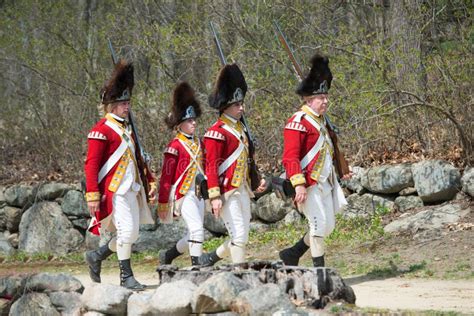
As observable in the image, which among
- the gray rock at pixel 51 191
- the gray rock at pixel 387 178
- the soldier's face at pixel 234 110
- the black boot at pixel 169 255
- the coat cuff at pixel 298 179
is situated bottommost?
the black boot at pixel 169 255

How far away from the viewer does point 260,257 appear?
12578 mm

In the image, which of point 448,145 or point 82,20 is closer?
point 448,145

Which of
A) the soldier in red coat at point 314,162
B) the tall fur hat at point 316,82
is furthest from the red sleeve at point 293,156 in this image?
the tall fur hat at point 316,82

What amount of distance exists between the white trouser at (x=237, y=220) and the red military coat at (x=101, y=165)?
113 centimetres

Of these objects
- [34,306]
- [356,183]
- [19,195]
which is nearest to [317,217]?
[34,306]

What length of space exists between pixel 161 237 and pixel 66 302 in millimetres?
5703

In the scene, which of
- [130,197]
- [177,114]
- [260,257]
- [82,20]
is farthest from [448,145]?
[82,20]

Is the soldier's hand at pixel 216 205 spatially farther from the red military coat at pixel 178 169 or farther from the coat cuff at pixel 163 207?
the coat cuff at pixel 163 207

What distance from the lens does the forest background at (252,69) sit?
13117 mm

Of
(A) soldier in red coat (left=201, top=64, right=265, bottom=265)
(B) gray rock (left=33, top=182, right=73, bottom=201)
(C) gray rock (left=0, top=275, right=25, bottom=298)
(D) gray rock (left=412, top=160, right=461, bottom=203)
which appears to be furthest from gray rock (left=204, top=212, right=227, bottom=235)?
(C) gray rock (left=0, top=275, right=25, bottom=298)

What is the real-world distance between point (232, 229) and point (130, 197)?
105 cm

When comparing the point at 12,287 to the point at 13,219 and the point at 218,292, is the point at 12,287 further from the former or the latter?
the point at 13,219

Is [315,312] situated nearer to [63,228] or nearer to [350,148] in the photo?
[350,148]

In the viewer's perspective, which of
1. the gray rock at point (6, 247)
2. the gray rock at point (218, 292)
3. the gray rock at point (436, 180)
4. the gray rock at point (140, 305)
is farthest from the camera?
the gray rock at point (6, 247)
